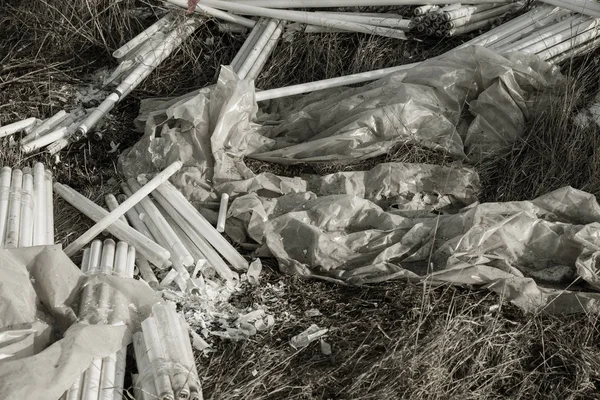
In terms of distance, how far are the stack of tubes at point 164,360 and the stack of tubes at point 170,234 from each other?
0.48 metres

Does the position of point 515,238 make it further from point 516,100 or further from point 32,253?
point 32,253

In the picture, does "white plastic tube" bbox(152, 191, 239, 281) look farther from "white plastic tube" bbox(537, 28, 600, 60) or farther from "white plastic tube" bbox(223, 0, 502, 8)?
"white plastic tube" bbox(537, 28, 600, 60)

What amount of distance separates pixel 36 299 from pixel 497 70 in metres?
2.98

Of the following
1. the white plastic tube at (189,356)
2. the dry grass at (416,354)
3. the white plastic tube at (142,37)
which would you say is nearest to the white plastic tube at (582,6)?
the dry grass at (416,354)

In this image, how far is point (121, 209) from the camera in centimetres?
411

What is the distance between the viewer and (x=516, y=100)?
4.79 m

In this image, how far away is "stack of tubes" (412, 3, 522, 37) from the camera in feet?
17.6

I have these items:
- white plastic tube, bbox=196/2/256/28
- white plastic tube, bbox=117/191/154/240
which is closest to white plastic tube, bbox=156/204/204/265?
white plastic tube, bbox=117/191/154/240

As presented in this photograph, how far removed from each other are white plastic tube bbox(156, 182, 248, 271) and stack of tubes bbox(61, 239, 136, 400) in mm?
367

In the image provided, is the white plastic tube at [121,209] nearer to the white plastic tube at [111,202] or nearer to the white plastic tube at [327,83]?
the white plastic tube at [111,202]

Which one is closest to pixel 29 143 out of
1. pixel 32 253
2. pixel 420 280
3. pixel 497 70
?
pixel 32 253

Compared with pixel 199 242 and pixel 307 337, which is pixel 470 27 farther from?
pixel 307 337

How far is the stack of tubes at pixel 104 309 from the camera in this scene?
3086mm

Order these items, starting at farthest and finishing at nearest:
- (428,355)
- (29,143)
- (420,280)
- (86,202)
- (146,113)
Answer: (146,113)
(29,143)
(86,202)
(420,280)
(428,355)
